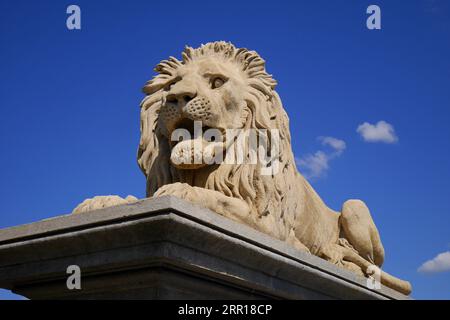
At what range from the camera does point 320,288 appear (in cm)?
464

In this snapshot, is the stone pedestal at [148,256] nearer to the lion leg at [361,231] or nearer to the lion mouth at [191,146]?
the lion mouth at [191,146]

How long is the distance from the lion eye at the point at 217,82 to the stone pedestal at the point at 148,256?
5.16 ft

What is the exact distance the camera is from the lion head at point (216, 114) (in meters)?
5.04

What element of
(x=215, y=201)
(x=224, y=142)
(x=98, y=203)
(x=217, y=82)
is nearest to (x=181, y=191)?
(x=215, y=201)

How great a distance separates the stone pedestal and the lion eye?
5.16 feet

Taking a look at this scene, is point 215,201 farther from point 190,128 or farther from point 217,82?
point 217,82

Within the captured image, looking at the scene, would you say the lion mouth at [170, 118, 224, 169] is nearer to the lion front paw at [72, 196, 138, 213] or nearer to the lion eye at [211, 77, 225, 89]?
the lion eye at [211, 77, 225, 89]

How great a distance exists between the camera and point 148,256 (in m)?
3.49

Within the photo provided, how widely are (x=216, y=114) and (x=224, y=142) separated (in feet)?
0.69

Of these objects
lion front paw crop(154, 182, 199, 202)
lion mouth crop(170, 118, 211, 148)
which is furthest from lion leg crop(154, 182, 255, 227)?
lion mouth crop(170, 118, 211, 148)

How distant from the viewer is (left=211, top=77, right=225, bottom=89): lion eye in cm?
531
